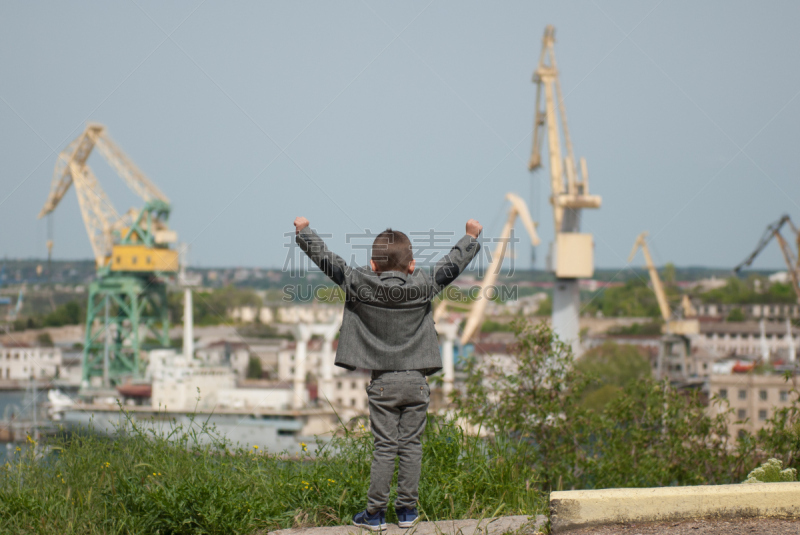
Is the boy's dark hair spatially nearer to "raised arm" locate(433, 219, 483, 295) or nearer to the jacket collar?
the jacket collar

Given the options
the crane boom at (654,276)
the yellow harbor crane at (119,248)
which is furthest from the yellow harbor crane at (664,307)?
the yellow harbor crane at (119,248)

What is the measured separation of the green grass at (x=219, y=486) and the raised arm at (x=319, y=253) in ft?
3.24

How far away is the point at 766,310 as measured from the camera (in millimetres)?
78688

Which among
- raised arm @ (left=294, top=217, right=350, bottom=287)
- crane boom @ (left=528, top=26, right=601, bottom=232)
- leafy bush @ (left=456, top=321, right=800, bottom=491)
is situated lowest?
leafy bush @ (left=456, top=321, right=800, bottom=491)

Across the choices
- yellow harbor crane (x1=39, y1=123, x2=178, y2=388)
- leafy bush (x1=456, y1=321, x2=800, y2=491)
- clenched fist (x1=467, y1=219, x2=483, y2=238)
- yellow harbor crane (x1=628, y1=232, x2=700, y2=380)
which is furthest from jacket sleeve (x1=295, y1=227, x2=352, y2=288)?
yellow harbor crane (x1=628, y1=232, x2=700, y2=380)

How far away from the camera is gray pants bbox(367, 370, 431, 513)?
2865mm

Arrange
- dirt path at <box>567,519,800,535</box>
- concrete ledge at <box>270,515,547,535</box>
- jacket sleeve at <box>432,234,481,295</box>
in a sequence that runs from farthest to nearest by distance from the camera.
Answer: jacket sleeve at <box>432,234,481,295</box> → concrete ledge at <box>270,515,547,535</box> → dirt path at <box>567,519,800,535</box>

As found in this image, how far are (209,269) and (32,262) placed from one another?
1248 inches

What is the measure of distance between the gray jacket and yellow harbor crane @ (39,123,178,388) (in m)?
42.6

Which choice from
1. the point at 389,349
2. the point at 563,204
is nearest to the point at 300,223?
the point at 389,349

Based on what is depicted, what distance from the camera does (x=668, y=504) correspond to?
278 cm

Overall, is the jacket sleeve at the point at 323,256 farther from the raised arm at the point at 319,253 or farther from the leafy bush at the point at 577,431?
the leafy bush at the point at 577,431

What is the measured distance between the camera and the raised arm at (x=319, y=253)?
291 centimetres

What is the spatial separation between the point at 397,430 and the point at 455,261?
2.45 ft
